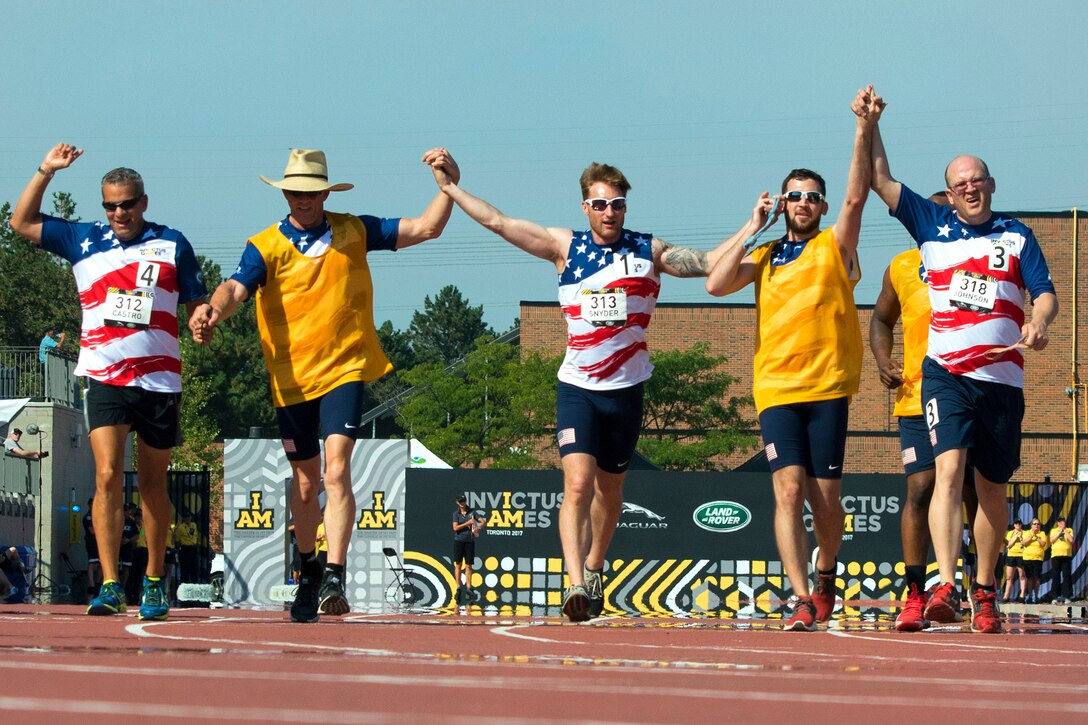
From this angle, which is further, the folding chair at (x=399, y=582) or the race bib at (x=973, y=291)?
the folding chair at (x=399, y=582)

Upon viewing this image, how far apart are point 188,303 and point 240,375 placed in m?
85.7

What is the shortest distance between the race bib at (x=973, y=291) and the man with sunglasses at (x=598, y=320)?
4.25 ft

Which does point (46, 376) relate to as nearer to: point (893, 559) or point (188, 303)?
point (893, 559)

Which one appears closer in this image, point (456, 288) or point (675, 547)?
point (675, 547)

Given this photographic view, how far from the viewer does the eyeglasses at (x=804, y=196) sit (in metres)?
9.07

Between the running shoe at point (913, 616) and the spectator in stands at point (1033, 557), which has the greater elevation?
the running shoe at point (913, 616)

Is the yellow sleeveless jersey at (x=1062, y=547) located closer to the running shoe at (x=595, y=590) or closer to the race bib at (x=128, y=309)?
the running shoe at (x=595, y=590)

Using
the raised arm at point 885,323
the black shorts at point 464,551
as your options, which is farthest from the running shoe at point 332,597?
the black shorts at point 464,551

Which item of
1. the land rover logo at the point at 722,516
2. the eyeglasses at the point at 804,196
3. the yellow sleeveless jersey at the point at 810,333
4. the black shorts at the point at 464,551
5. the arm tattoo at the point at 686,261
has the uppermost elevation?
the eyeglasses at the point at 804,196

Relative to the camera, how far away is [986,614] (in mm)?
8586

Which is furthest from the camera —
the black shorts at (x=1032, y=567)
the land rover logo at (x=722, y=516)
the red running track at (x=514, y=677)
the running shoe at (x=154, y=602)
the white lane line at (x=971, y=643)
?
the black shorts at (x=1032, y=567)

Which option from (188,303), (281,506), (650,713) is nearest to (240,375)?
(281,506)

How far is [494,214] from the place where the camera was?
31.4ft

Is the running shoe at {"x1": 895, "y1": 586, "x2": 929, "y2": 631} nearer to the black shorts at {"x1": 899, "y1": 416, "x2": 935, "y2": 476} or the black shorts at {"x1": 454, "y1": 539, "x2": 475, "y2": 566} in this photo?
the black shorts at {"x1": 899, "y1": 416, "x2": 935, "y2": 476}
